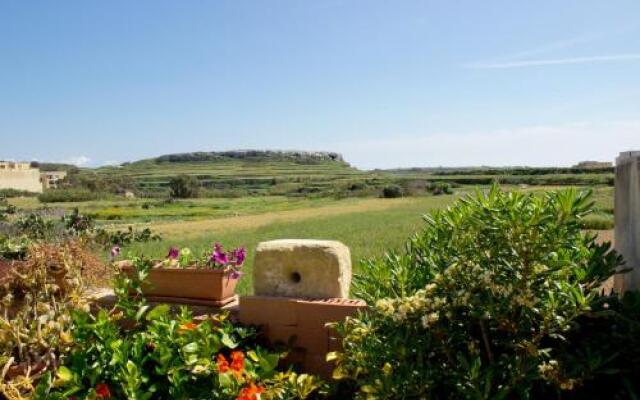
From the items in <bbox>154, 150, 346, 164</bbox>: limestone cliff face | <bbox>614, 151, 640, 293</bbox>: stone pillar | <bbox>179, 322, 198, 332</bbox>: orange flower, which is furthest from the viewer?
<bbox>154, 150, 346, 164</bbox>: limestone cliff face

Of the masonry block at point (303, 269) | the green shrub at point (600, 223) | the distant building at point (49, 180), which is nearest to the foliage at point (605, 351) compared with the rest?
the masonry block at point (303, 269)

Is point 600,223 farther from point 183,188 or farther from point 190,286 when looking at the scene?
point 183,188

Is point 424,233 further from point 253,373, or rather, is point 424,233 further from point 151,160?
point 151,160

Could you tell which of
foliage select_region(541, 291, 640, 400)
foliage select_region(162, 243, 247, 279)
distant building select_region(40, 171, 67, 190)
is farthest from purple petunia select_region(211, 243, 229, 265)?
distant building select_region(40, 171, 67, 190)

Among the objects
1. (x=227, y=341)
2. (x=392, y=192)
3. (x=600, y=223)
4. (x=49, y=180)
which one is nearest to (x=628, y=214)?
(x=227, y=341)

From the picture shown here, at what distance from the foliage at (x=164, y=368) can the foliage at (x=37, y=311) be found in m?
0.17

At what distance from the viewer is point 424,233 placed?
2.78 metres

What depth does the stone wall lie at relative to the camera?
72.4 meters

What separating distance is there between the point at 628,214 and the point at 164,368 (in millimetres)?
2666

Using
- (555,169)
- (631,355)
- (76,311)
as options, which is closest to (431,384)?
(631,355)

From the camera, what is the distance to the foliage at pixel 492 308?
2.07 meters

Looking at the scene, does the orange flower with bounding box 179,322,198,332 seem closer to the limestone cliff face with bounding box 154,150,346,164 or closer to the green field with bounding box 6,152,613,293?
the green field with bounding box 6,152,613,293

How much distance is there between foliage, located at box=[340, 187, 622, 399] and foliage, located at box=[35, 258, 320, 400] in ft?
2.07

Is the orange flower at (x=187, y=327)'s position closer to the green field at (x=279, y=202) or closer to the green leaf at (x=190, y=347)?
the green leaf at (x=190, y=347)
